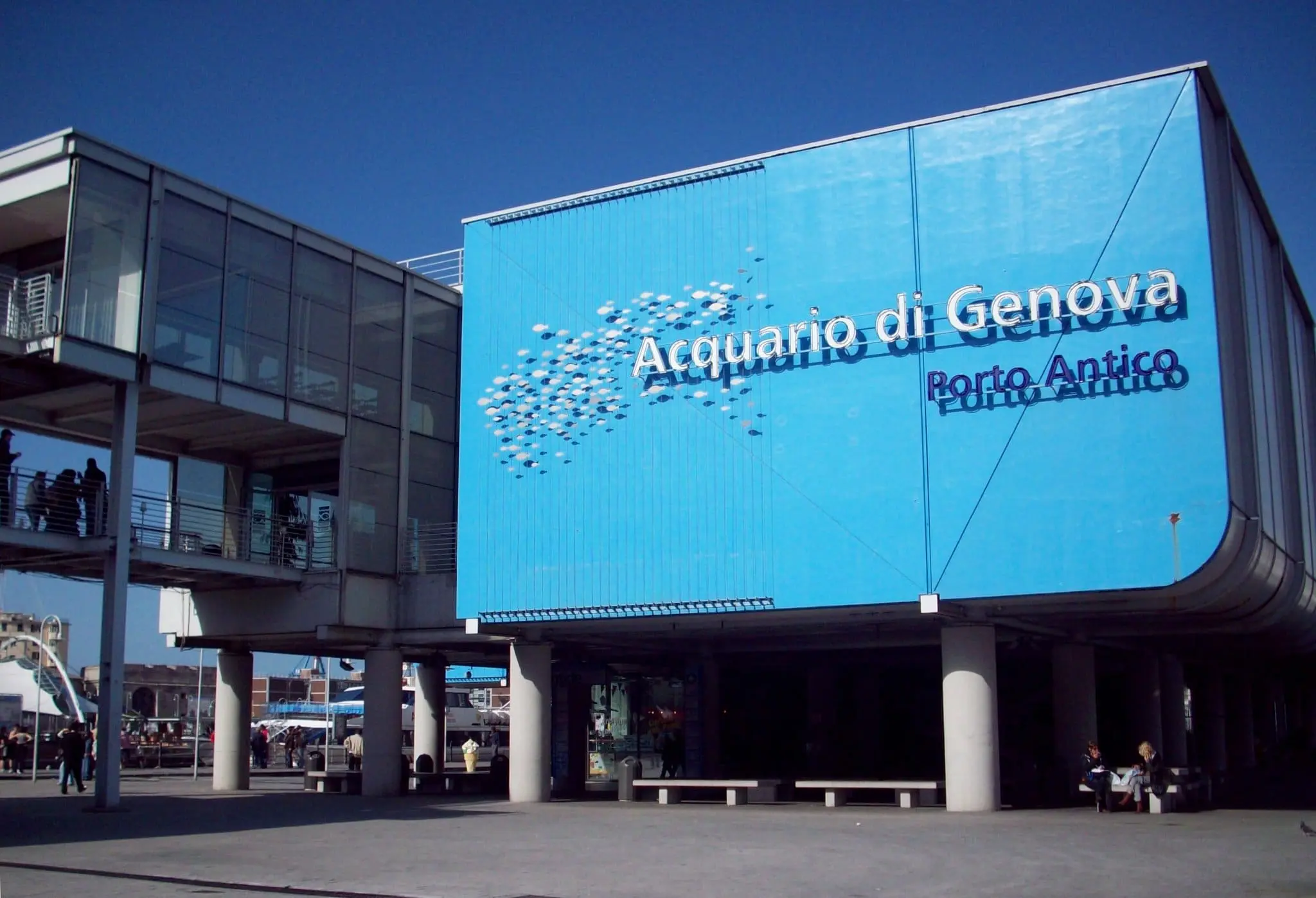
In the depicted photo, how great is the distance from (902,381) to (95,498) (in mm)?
17122

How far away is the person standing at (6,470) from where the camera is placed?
1048 inches

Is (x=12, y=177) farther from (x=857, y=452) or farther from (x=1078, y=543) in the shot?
(x=1078, y=543)

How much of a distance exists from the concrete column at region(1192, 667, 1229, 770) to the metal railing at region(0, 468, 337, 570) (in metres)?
30.7

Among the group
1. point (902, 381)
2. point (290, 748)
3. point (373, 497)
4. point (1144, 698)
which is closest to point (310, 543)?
point (373, 497)

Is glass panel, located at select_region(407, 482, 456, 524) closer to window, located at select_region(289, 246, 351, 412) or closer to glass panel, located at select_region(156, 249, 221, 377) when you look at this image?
window, located at select_region(289, 246, 351, 412)

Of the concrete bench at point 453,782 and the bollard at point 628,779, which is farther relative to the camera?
the concrete bench at point 453,782

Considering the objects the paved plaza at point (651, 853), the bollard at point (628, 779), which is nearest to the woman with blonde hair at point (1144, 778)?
the paved plaza at point (651, 853)

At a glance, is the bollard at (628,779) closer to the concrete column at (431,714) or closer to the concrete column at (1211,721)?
the concrete column at (431,714)

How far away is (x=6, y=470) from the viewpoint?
87.4 feet

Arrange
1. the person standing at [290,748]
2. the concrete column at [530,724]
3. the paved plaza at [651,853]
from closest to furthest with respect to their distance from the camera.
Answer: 1. the paved plaza at [651,853]
2. the concrete column at [530,724]
3. the person standing at [290,748]

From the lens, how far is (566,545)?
1121 inches

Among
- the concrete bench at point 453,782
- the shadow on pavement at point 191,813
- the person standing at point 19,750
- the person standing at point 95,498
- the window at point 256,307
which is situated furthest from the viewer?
the person standing at point 19,750

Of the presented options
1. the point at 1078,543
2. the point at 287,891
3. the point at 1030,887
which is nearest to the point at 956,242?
the point at 1078,543

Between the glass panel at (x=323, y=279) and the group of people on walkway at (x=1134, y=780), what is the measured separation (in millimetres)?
20395
